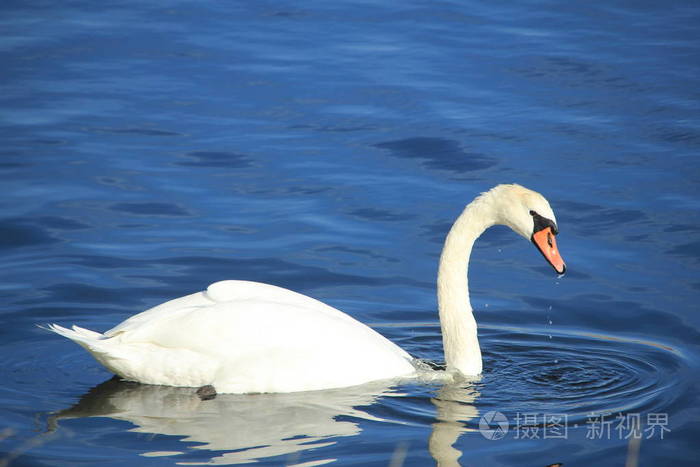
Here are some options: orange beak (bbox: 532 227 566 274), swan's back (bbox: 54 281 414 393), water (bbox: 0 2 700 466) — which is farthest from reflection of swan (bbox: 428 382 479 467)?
orange beak (bbox: 532 227 566 274)

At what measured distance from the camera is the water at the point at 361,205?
7.12 m

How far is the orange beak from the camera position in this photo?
7.83m

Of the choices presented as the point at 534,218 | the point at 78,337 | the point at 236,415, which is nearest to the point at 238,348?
the point at 236,415

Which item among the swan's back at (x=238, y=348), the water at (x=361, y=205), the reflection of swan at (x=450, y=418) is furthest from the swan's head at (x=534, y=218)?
the swan's back at (x=238, y=348)

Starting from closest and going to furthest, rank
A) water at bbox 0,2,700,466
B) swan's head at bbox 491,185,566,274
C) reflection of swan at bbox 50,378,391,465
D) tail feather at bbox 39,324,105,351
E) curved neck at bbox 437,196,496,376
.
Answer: reflection of swan at bbox 50,378,391,465
water at bbox 0,2,700,466
tail feather at bbox 39,324,105,351
swan's head at bbox 491,185,566,274
curved neck at bbox 437,196,496,376

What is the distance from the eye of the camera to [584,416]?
728cm

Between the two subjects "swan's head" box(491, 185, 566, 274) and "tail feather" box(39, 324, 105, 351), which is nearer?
"tail feather" box(39, 324, 105, 351)

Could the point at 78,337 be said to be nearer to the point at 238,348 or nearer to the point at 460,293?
the point at 238,348

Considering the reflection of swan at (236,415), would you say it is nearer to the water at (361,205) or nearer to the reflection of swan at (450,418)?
the water at (361,205)

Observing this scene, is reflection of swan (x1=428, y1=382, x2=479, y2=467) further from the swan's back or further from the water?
the swan's back

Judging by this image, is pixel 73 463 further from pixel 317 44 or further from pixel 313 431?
pixel 317 44

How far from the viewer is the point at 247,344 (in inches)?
292

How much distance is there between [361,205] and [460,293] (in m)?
3.35

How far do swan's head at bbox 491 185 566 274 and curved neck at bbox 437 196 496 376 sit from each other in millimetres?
172
